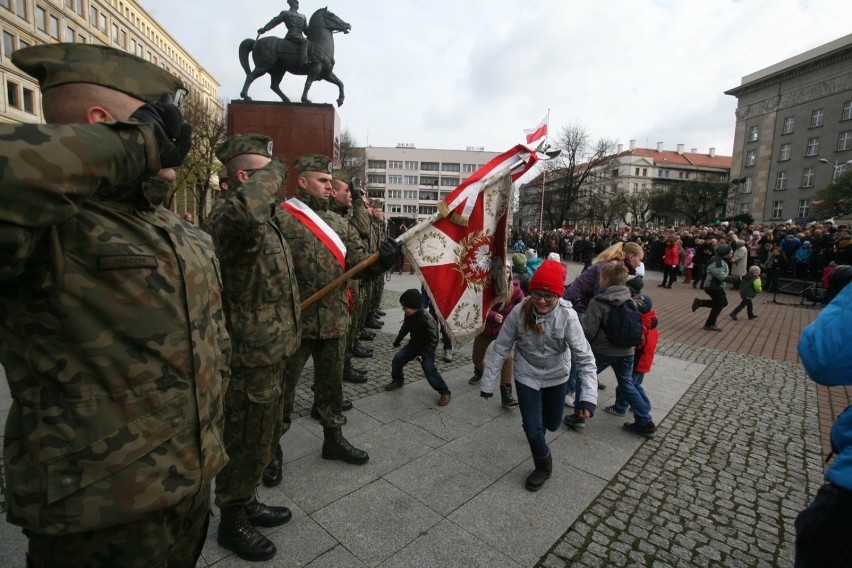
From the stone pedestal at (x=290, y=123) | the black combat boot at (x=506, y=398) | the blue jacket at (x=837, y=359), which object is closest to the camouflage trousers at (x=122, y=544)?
the blue jacket at (x=837, y=359)

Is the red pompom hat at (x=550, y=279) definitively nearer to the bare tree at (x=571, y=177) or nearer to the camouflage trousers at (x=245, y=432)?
the camouflage trousers at (x=245, y=432)

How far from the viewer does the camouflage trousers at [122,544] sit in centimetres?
128

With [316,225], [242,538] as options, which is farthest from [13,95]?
[242,538]

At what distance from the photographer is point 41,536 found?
51.0 inches

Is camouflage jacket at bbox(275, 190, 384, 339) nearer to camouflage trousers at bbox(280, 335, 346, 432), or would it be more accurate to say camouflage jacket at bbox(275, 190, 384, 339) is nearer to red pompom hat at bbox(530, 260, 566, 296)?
camouflage trousers at bbox(280, 335, 346, 432)

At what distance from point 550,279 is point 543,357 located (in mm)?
605

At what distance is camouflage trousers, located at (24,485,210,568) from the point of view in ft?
4.19

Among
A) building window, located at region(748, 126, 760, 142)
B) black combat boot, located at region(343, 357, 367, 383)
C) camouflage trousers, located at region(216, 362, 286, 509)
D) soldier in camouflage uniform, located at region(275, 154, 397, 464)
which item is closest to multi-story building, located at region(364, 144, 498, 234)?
building window, located at region(748, 126, 760, 142)

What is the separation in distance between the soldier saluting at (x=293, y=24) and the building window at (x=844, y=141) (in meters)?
49.9

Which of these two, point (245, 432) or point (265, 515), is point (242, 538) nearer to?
point (265, 515)

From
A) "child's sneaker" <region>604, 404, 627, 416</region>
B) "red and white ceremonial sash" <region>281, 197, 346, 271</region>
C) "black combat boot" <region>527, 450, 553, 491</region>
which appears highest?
"red and white ceremonial sash" <region>281, 197, 346, 271</region>

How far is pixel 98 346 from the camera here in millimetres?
1217

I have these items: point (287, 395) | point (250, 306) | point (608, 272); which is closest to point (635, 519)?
point (608, 272)

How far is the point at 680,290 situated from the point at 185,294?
18.0 meters
